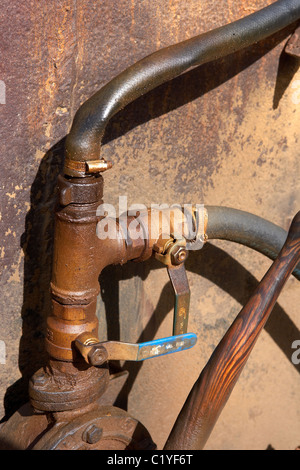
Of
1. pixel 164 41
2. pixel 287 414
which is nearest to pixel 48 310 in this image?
pixel 164 41

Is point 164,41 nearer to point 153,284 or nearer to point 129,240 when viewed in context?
point 129,240

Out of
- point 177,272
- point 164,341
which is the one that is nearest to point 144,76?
point 177,272

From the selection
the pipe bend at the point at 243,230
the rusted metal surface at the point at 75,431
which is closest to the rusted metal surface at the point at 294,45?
the pipe bend at the point at 243,230

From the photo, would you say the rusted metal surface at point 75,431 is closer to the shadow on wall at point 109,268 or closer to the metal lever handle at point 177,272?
the shadow on wall at point 109,268

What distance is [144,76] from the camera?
936mm

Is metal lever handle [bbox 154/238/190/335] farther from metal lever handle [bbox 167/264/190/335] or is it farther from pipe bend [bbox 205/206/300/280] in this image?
pipe bend [bbox 205/206/300/280]

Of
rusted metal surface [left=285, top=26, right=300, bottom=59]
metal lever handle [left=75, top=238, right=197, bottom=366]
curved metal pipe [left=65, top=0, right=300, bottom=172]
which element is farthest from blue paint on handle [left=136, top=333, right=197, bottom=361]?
rusted metal surface [left=285, top=26, right=300, bottom=59]

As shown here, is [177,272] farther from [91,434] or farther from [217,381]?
[91,434]

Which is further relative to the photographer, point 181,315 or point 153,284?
point 153,284

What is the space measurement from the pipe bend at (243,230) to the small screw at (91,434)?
0.46m

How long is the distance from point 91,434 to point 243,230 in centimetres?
54

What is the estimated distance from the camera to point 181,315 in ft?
3.65

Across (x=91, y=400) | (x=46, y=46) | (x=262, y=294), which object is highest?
(x=46, y=46)
